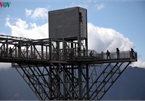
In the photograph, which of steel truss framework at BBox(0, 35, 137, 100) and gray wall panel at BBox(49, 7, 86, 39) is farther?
gray wall panel at BBox(49, 7, 86, 39)

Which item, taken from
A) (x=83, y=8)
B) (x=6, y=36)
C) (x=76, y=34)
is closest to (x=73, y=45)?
(x=76, y=34)

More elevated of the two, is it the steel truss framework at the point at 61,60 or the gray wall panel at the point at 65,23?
the gray wall panel at the point at 65,23

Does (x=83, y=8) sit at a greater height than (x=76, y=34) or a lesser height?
greater

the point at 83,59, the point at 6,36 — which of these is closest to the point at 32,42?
the point at 6,36

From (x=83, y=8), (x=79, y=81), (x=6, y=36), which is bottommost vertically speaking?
(x=79, y=81)

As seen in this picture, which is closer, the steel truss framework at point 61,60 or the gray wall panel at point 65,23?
the steel truss framework at point 61,60

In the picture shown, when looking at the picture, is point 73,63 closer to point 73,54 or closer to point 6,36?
point 73,54

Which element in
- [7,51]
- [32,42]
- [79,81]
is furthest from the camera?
[79,81]

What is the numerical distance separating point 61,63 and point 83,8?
1139 cm

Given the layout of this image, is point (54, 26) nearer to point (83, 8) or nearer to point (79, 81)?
point (83, 8)

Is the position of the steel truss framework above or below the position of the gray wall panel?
below

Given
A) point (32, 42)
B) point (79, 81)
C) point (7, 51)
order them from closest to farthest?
point (7, 51), point (32, 42), point (79, 81)

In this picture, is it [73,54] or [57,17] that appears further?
[57,17]

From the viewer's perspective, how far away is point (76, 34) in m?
62.0
